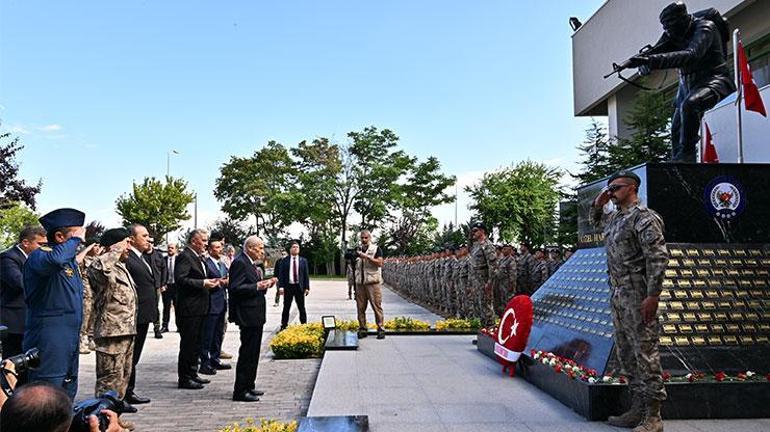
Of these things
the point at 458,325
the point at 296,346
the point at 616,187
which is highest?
the point at 616,187

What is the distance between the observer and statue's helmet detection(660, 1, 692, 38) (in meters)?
6.75

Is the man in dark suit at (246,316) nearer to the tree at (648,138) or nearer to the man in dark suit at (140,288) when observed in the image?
the man in dark suit at (140,288)

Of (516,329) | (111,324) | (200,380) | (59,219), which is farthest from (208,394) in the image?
(516,329)

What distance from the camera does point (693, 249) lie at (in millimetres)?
5871

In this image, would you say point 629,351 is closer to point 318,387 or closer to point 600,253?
point 600,253

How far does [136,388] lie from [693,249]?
19.9 ft

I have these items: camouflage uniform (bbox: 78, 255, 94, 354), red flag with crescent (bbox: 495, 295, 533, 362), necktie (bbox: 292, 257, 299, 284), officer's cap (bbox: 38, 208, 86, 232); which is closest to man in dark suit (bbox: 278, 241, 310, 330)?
necktie (bbox: 292, 257, 299, 284)

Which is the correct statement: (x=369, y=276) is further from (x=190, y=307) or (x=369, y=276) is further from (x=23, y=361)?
(x=23, y=361)

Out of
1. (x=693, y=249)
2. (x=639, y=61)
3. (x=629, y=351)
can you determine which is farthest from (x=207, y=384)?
(x=639, y=61)

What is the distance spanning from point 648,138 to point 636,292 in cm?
1249

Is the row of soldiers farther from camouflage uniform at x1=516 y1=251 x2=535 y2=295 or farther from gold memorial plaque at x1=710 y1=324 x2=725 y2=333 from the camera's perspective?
gold memorial plaque at x1=710 y1=324 x2=725 y2=333

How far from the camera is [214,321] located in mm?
7785

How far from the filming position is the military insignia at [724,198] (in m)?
6.07

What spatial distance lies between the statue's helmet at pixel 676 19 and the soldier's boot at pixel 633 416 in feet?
14.7
